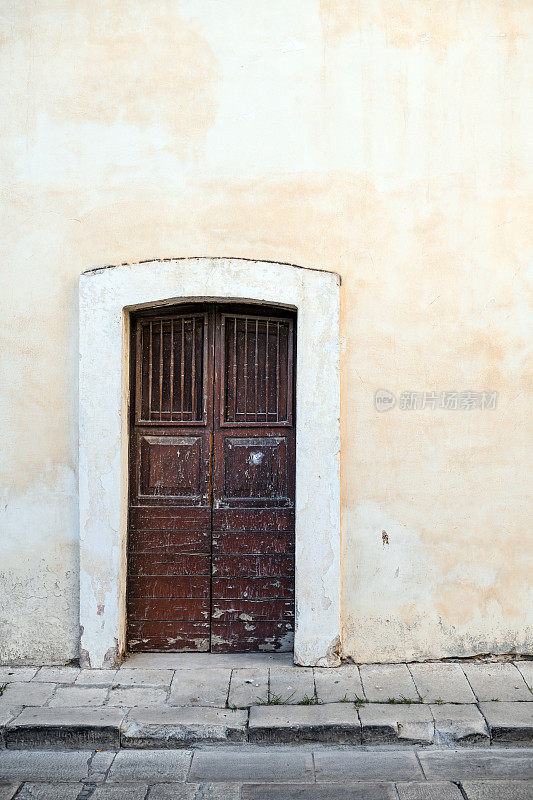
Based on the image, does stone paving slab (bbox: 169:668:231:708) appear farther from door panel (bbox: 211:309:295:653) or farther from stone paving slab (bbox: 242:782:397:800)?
stone paving slab (bbox: 242:782:397:800)

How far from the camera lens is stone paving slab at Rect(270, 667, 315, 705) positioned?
4262 millimetres

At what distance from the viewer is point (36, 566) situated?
471 cm

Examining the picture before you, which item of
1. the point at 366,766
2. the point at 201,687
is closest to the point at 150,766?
the point at 201,687

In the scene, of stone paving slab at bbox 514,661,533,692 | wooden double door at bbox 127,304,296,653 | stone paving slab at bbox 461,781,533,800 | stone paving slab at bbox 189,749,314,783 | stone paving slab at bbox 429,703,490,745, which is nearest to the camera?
stone paving slab at bbox 461,781,533,800

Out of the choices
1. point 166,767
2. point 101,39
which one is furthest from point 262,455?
point 101,39

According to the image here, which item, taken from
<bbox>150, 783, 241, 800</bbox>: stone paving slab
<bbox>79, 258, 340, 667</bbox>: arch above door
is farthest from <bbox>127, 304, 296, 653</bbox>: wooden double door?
<bbox>150, 783, 241, 800</bbox>: stone paving slab

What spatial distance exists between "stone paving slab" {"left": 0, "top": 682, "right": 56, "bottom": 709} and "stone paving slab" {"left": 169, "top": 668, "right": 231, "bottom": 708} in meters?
0.74

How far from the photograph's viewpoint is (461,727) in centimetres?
396

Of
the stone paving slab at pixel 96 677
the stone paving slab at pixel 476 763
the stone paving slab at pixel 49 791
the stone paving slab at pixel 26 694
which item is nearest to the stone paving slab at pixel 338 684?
the stone paving slab at pixel 476 763

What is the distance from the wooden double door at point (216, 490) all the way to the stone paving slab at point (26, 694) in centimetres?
69

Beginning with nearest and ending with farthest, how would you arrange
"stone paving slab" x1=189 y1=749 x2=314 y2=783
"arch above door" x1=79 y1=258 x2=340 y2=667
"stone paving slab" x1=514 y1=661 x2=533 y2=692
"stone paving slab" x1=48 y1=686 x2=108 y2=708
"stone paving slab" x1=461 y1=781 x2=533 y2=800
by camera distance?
"stone paving slab" x1=461 y1=781 x2=533 y2=800
"stone paving slab" x1=189 y1=749 x2=314 y2=783
"stone paving slab" x1=48 y1=686 x2=108 y2=708
"stone paving slab" x1=514 y1=661 x2=533 y2=692
"arch above door" x1=79 y1=258 x2=340 y2=667

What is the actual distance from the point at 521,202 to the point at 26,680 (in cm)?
433

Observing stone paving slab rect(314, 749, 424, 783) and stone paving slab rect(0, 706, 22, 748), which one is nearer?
stone paving slab rect(314, 749, 424, 783)

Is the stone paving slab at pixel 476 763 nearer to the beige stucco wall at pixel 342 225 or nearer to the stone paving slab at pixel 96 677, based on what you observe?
the beige stucco wall at pixel 342 225
